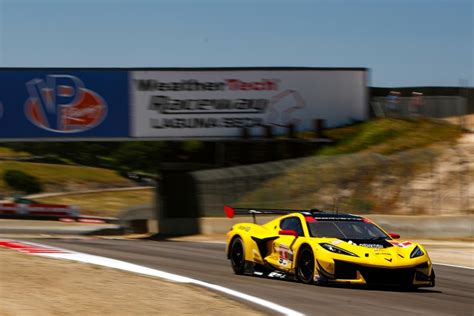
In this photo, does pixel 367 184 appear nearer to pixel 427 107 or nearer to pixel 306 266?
pixel 427 107

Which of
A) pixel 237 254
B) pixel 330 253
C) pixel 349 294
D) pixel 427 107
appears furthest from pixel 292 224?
pixel 427 107

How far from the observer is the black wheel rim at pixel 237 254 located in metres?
15.0

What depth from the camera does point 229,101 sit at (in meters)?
38.3

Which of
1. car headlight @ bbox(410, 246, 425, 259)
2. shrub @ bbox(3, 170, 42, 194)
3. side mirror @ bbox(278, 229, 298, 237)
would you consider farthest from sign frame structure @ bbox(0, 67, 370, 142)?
shrub @ bbox(3, 170, 42, 194)

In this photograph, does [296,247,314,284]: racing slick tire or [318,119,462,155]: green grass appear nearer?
[296,247,314,284]: racing slick tire

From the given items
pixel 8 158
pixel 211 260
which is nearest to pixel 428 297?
pixel 211 260

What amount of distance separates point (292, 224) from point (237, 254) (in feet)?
4.97

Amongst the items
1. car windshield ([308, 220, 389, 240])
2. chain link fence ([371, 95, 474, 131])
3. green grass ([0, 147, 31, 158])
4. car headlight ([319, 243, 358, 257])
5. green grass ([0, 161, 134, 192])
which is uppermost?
chain link fence ([371, 95, 474, 131])

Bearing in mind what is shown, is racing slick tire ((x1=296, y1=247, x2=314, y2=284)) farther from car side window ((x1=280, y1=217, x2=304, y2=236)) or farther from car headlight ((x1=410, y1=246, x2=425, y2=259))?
car headlight ((x1=410, y1=246, x2=425, y2=259))

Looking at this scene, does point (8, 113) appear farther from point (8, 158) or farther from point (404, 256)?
point (8, 158)

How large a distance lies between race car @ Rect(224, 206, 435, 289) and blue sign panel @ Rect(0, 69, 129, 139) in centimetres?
2256

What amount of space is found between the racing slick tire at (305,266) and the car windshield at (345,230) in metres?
0.35

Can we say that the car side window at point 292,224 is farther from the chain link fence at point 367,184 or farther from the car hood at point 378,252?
the chain link fence at point 367,184

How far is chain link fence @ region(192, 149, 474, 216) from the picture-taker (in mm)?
27859
